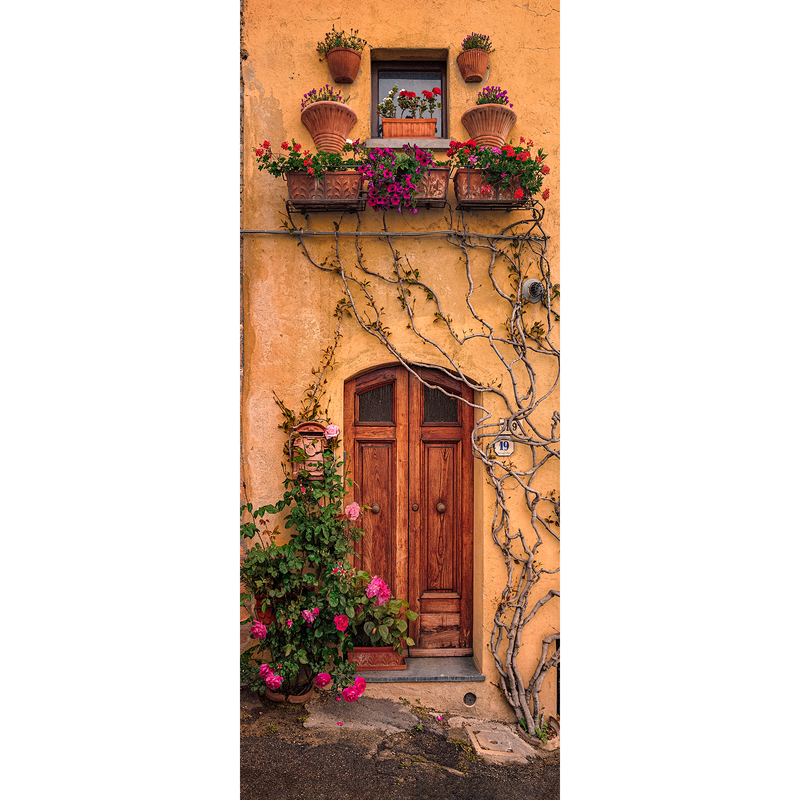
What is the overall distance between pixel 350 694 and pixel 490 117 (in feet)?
13.4

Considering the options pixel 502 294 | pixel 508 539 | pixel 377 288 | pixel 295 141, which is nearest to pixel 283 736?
pixel 508 539

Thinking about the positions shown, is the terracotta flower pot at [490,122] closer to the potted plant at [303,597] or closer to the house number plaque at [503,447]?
the house number plaque at [503,447]

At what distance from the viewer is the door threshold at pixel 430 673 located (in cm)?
364

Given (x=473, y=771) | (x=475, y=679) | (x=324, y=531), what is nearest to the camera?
(x=473, y=771)

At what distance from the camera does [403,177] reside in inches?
139

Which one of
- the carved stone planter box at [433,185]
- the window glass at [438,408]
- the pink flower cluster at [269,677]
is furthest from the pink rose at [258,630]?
the carved stone planter box at [433,185]

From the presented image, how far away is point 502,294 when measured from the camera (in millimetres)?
3803

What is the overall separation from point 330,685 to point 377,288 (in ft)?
9.51

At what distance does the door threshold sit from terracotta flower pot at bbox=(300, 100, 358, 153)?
148 inches

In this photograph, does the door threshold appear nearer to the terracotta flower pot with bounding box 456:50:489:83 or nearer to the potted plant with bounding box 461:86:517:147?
the potted plant with bounding box 461:86:517:147

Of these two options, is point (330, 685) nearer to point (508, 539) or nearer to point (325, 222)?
point (508, 539)

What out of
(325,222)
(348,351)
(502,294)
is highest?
(325,222)

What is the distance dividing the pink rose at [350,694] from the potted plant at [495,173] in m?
3.42

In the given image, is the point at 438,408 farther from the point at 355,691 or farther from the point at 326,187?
the point at 355,691
